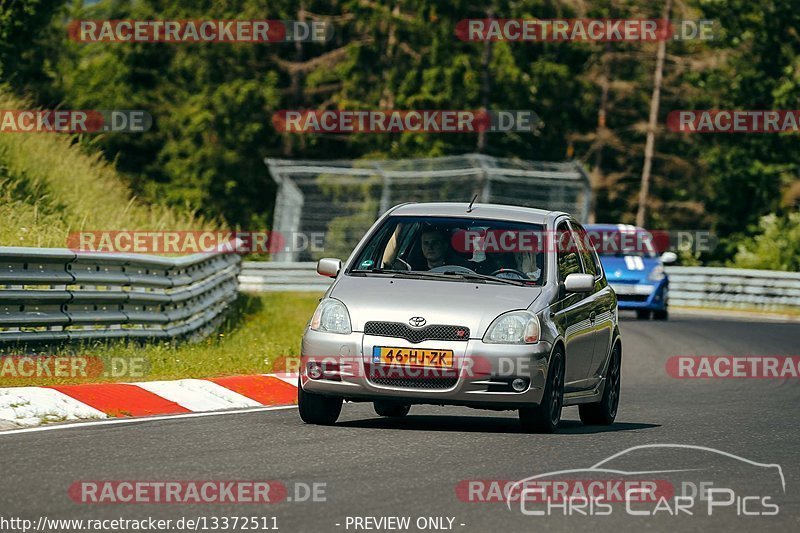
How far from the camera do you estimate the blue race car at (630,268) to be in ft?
96.4

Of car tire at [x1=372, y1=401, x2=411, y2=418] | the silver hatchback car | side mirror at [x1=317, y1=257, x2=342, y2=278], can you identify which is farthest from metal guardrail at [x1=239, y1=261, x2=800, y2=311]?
side mirror at [x1=317, y1=257, x2=342, y2=278]

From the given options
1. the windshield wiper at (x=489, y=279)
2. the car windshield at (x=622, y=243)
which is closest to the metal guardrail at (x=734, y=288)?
the car windshield at (x=622, y=243)

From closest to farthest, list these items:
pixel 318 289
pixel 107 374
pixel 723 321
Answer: pixel 107 374
pixel 723 321
pixel 318 289

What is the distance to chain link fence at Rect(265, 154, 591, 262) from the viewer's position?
3578cm

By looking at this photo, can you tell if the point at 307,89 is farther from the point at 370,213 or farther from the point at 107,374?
the point at 107,374

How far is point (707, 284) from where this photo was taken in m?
39.0

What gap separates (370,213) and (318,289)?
87.1 inches

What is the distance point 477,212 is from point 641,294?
1719 cm

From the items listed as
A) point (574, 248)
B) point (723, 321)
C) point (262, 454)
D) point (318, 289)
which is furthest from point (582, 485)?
point (318, 289)

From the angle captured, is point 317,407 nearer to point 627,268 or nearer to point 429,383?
point 429,383

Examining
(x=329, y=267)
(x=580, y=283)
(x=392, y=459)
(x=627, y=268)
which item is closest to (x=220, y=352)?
(x=329, y=267)

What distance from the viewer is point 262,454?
979cm

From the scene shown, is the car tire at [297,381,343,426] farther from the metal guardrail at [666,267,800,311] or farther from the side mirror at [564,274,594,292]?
the metal guardrail at [666,267,800,311]

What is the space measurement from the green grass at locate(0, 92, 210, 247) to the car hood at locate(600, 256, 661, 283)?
7.59 metres
